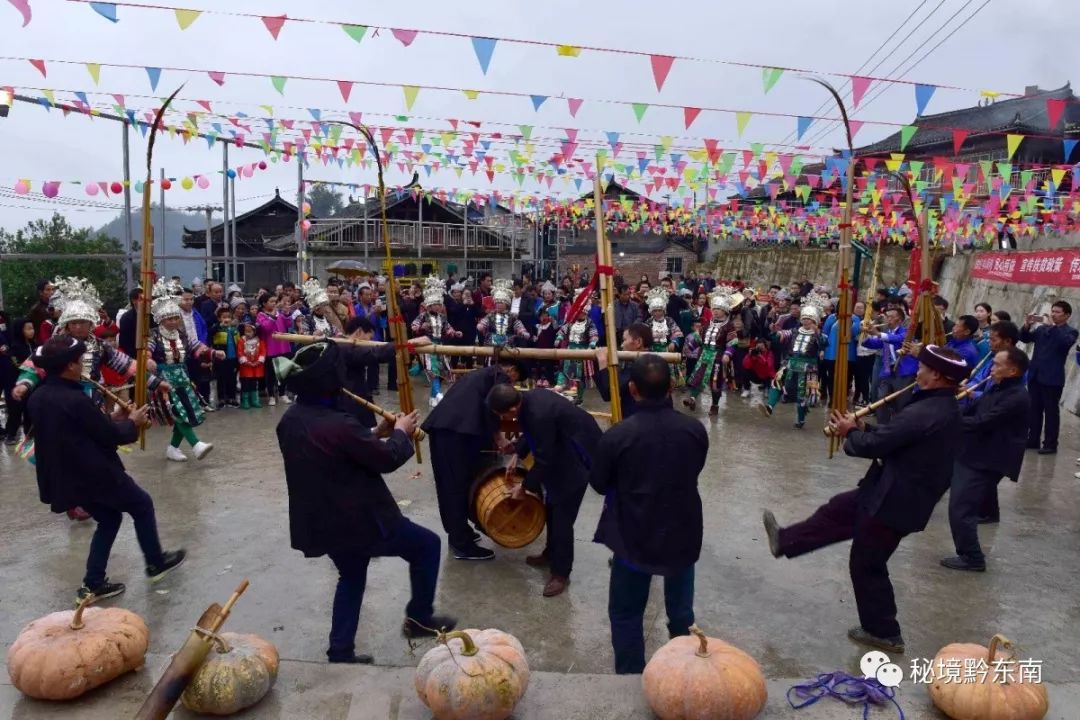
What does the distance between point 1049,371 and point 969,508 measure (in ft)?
14.4

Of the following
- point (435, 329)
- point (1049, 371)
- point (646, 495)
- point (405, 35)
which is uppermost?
point (405, 35)

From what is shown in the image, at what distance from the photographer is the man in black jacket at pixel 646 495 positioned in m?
3.56

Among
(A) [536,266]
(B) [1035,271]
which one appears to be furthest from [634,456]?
(A) [536,266]

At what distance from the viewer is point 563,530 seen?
493cm

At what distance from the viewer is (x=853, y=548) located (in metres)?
4.20

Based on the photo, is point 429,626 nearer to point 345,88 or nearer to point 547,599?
point 547,599

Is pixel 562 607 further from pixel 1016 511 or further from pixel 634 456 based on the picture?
pixel 1016 511

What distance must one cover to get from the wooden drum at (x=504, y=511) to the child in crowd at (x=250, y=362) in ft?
21.2

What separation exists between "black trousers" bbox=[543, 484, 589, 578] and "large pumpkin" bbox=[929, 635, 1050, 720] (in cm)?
236

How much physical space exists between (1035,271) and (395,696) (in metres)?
15.9

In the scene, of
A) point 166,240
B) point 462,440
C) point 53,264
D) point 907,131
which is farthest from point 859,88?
point 53,264

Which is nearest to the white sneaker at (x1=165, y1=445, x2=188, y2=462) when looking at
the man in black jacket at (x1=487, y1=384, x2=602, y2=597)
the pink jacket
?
the pink jacket

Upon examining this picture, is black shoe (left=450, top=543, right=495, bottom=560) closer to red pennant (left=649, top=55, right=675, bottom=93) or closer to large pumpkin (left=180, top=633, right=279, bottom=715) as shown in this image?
large pumpkin (left=180, top=633, right=279, bottom=715)

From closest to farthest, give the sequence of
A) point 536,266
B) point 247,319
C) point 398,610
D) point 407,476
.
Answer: point 398,610, point 407,476, point 247,319, point 536,266
